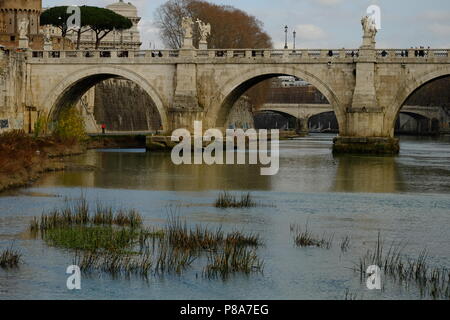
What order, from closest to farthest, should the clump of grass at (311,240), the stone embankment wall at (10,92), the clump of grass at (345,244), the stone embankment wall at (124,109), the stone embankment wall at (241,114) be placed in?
1. the clump of grass at (345,244)
2. the clump of grass at (311,240)
3. the stone embankment wall at (10,92)
4. the stone embankment wall at (124,109)
5. the stone embankment wall at (241,114)

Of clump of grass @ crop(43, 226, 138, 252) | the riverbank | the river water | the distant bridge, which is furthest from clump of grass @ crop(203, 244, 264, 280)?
the distant bridge

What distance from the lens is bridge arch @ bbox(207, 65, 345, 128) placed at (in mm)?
40312

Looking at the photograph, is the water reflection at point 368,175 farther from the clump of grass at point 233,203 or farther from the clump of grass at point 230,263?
the clump of grass at point 230,263

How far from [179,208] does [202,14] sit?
149 ft

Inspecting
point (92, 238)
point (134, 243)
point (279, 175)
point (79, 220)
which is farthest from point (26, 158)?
point (134, 243)

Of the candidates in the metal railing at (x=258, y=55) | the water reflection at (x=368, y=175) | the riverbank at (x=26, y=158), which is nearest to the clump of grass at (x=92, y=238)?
the riverbank at (x=26, y=158)

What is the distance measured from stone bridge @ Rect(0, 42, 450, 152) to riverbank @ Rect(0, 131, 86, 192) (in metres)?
5.94

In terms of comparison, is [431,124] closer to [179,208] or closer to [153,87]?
[153,87]

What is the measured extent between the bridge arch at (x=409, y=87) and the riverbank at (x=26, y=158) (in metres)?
15.1

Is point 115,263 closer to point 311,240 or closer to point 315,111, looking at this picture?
point 311,240

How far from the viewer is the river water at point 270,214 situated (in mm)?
12227

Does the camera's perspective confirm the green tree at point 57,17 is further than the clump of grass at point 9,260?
Yes

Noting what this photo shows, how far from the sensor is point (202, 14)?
6356 centimetres
